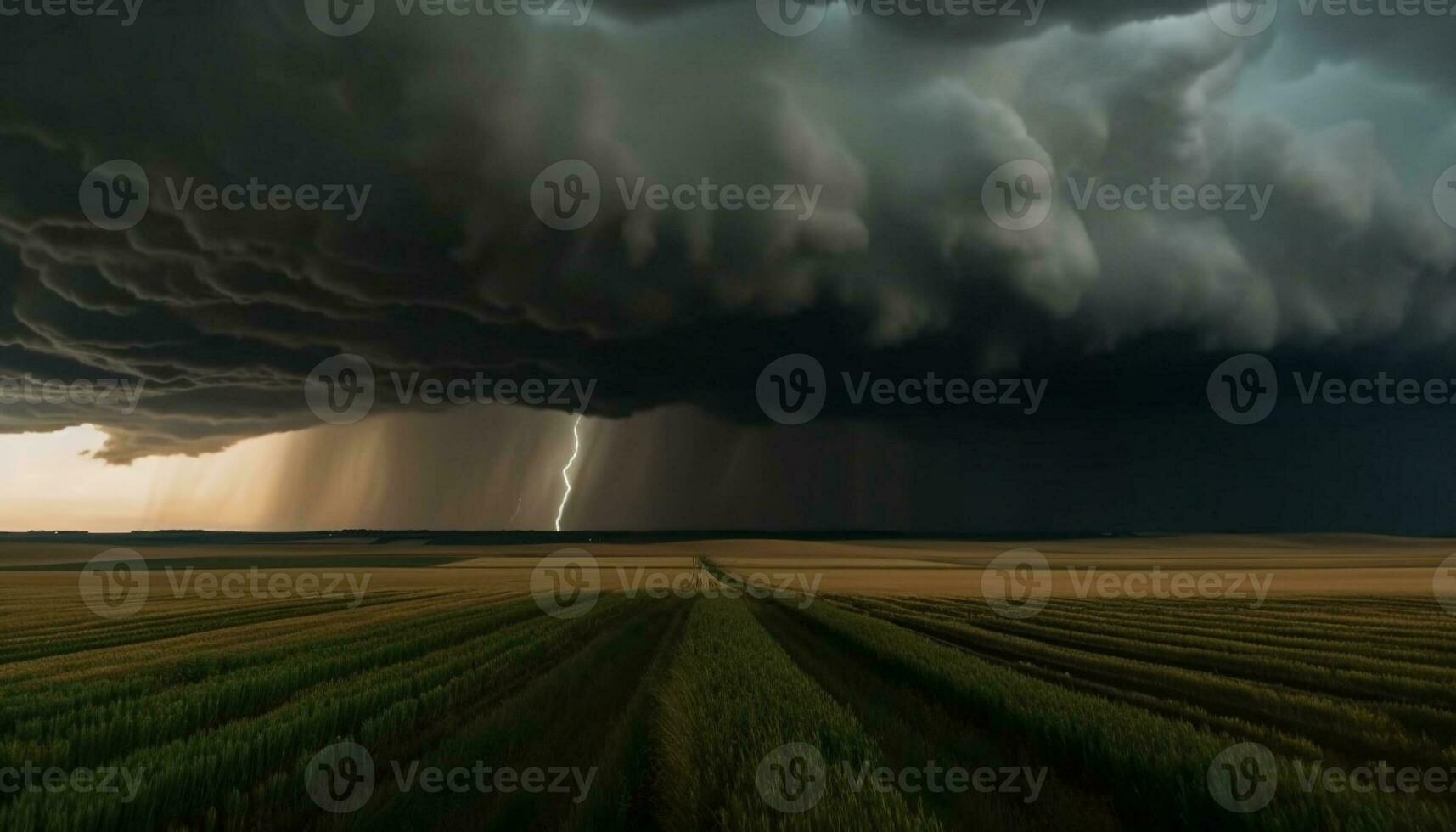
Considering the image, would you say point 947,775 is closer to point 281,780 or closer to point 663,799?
point 663,799

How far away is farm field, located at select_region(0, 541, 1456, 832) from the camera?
769cm

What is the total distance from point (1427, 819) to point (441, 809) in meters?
9.29

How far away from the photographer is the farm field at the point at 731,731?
303 inches

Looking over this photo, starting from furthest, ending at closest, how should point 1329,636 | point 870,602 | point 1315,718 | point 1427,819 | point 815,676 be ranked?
1. point 870,602
2. point 1329,636
3. point 815,676
4. point 1315,718
5. point 1427,819

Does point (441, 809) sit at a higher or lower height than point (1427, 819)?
lower

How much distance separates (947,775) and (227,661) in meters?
16.4

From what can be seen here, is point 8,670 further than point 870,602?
No

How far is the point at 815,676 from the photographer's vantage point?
1719cm

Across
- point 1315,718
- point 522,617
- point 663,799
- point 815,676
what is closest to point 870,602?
point 522,617

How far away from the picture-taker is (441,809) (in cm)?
845

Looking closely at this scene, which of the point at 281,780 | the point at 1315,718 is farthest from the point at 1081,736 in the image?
the point at 281,780

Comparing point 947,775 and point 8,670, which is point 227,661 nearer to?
point 8,670

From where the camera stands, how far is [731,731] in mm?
10250

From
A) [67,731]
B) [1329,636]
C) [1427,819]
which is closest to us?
[1427,819]
